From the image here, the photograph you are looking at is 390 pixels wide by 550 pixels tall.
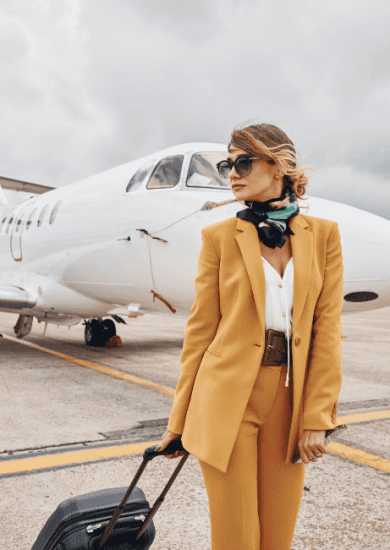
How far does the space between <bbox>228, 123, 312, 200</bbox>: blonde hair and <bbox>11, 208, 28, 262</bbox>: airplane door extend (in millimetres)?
7990

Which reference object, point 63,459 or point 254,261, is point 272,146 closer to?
point 254,261

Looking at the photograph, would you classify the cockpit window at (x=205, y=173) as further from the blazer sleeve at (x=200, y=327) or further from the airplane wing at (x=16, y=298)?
the airplane wing at (x=16, y=298)

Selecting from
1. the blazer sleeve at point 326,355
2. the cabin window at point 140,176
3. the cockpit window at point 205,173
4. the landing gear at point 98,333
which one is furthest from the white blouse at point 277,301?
the landing gear at point 98,333

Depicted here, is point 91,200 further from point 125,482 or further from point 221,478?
point 221,478

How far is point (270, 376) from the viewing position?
152cm

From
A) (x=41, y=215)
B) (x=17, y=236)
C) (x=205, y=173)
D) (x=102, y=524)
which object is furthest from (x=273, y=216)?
→ (x=17, y=236)

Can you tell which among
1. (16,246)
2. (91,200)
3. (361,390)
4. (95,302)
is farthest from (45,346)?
(361,390)

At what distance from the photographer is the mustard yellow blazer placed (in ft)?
4.86

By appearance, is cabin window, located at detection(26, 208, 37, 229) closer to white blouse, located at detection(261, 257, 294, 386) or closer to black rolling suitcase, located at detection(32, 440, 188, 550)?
black rolling suitcase, located at detection(32, 440, 188, 550)

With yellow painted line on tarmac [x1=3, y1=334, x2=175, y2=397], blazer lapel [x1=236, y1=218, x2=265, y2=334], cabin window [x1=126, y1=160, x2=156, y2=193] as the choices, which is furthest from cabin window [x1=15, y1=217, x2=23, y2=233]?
blazer lapel [x1=236, y1=218, x2=265, y2=334]

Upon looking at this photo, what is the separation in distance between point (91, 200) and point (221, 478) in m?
5.91

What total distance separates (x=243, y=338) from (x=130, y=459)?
7.58 ft

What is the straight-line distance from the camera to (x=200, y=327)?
160 cm

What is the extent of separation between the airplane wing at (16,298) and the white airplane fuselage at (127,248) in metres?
0.02
